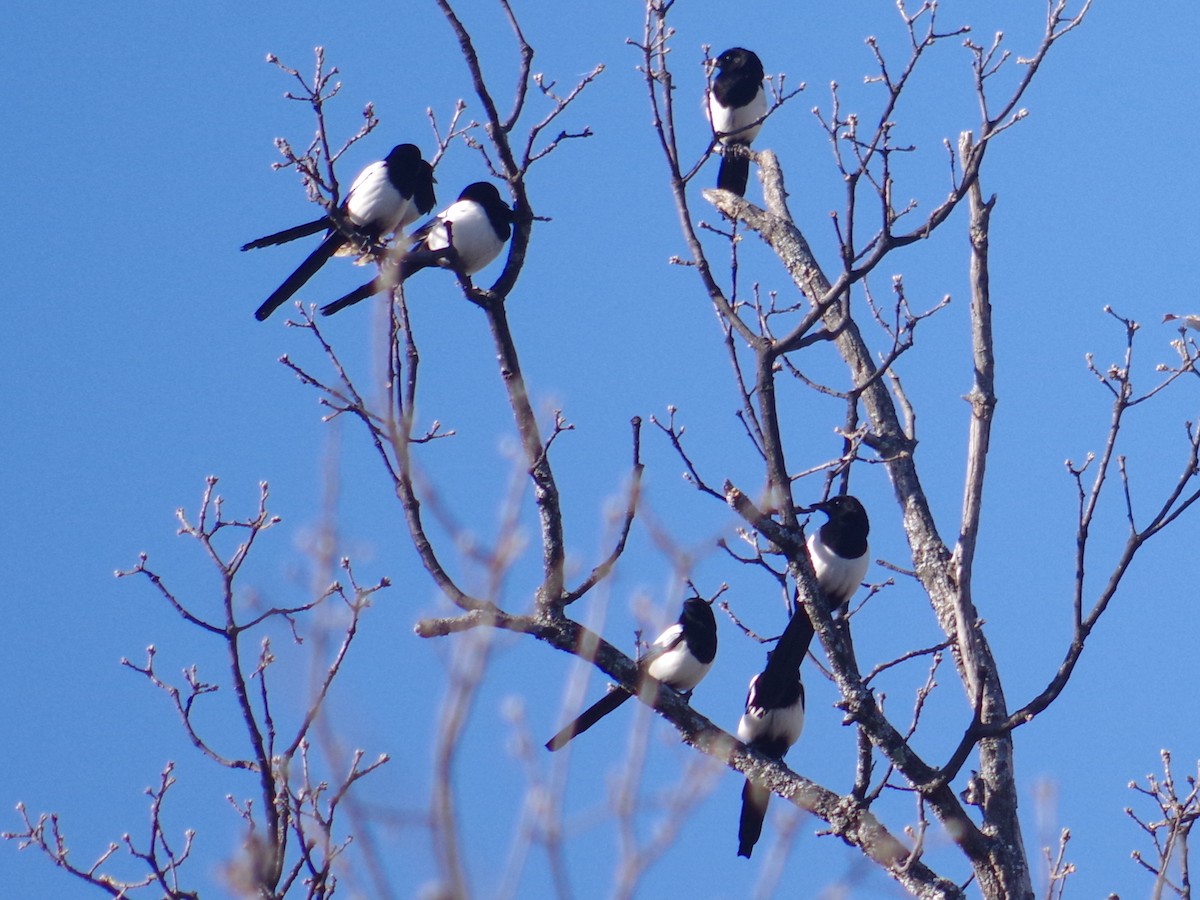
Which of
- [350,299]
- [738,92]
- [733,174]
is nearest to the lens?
[350,299]

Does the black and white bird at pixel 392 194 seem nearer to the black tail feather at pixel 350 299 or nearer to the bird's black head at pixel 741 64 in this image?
the black tail feather at pixel 350 299

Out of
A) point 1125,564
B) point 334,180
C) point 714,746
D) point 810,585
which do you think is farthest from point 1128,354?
point 334,180

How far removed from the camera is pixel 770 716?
501 cm

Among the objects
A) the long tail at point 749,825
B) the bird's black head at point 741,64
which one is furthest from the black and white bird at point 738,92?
the long tail at point 749,825

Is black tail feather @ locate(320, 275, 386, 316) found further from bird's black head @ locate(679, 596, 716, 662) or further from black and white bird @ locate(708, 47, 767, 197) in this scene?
black and white bird @ locate(708, 47, 767, 197)

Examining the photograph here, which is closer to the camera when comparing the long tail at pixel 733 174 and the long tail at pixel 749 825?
the long tail at pixel 749 825

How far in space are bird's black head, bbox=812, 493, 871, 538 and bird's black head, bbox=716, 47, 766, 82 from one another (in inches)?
151

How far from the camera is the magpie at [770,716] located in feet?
13.2

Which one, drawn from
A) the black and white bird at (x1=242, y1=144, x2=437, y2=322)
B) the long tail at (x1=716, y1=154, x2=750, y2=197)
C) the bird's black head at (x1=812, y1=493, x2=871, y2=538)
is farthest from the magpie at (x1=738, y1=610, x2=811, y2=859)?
the long tail at (x1=716, y1=154, x2=750, y2=197)

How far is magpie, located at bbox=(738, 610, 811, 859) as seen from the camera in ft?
13.2

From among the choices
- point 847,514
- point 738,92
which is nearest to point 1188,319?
point 847,514

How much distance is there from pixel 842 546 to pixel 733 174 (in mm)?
3066

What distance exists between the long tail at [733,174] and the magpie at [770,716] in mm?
3072

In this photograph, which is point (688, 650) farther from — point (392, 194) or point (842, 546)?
point (392, 194)
